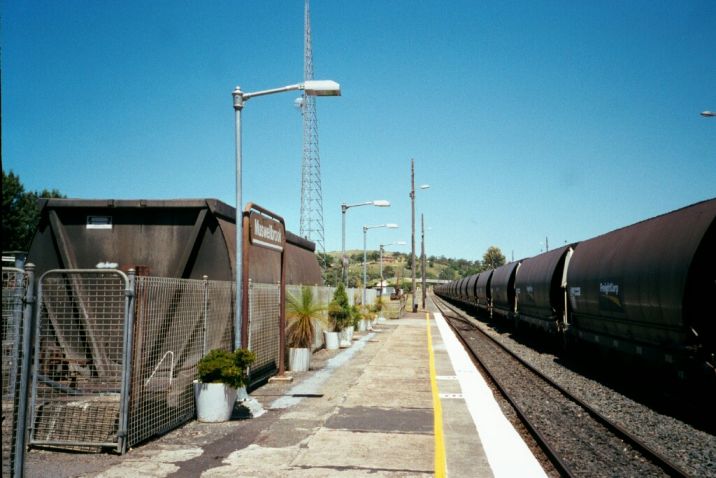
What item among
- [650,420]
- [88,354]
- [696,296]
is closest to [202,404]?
[88,354]

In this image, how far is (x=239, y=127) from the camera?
10.2 metres

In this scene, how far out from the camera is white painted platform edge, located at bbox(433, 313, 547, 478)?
6.58 metres

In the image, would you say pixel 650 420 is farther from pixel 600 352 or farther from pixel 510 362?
pixel 510 362

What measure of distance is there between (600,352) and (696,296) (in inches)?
246

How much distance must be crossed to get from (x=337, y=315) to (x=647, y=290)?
11.9 m

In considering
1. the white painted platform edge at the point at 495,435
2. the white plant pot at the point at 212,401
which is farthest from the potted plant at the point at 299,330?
the white plant pot at the point at 212,401

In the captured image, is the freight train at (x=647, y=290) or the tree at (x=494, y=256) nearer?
the freight train at (x=647, y=290)

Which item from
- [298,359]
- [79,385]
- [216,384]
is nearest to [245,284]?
[216,384]

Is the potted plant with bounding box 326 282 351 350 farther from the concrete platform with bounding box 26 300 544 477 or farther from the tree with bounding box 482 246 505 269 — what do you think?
the tree with bounding box 482 246 505 269

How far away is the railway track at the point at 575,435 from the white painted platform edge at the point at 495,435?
0.98 ft

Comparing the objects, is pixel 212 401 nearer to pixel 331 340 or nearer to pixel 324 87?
pixel 324 87

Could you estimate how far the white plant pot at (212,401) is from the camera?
857cm

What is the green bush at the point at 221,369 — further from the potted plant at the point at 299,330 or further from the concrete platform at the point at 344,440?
the potted plant at the point at 299,330

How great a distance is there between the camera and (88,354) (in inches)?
387
